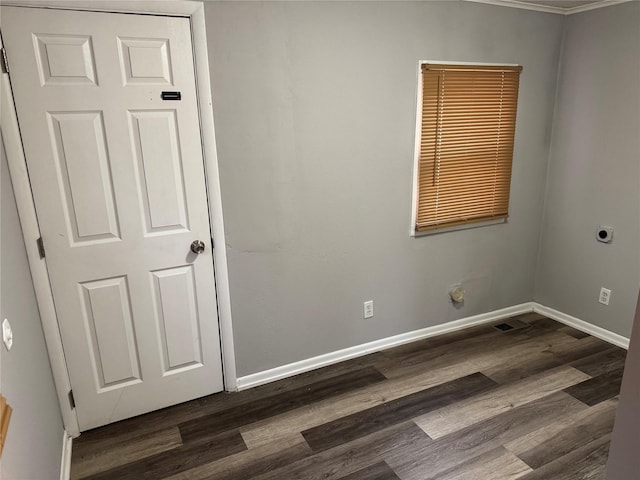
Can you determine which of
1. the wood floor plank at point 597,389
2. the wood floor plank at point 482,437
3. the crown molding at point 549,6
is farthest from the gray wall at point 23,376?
the crown molding at point 549,6

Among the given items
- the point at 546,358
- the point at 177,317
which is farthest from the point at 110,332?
the point at 546,358

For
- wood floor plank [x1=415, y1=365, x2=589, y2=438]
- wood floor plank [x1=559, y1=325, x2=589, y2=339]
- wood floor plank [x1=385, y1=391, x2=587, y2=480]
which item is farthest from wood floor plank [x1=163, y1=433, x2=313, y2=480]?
wood floor plank [x1=559, y1=325, x2=589, y2=339]

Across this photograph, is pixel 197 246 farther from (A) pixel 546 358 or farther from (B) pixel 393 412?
(A) pixel 546 358

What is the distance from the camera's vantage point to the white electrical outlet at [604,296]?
10.3ft

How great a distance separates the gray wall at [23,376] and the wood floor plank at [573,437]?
6.80ft

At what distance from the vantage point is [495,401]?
252 centimetres

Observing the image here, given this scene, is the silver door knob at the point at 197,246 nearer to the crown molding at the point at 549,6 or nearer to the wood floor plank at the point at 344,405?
the wood floor plank at the point at 344,405

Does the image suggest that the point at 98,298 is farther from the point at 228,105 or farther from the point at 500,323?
the point at 500,323

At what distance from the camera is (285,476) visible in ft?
6.64

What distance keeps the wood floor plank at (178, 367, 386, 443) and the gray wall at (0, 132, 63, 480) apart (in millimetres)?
654

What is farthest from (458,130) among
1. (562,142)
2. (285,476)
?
(285,476)

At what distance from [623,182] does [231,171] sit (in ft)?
8.49

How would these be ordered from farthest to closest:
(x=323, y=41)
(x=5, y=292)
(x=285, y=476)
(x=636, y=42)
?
(x=636, y=42)
(x=323, y=41)
(x=285, y=476)
(x=5, y=292)

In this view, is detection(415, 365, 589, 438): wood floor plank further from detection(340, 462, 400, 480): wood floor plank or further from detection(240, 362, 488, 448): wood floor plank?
detection(340, 462, 400, 480): wood floor plank
